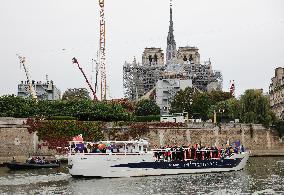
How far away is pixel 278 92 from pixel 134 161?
87.7 m

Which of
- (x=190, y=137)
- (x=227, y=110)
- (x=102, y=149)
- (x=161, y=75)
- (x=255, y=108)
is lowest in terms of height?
(x=102, y=149)

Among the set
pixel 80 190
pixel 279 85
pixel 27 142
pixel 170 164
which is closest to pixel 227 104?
pixel 279 85

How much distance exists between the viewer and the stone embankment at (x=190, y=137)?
80938 millimetres

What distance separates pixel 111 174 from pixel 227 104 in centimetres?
7066

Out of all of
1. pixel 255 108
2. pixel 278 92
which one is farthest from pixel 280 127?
pixel 278 92

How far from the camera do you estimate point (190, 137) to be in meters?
95.9

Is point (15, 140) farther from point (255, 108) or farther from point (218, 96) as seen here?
point (218, 96)

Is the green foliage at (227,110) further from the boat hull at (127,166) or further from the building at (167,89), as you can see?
the boat hull at (127,166)

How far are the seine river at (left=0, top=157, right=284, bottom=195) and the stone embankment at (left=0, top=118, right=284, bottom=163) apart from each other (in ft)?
62.0

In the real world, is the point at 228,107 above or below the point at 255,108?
above

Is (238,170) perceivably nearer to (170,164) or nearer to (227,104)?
(170,164)

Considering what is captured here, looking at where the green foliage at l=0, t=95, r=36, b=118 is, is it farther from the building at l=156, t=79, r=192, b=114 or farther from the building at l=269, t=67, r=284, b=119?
the building at l=156, t=79, r=192, b=114

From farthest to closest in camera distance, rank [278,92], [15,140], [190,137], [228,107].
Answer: [278,92] → [228,107] → [190,137] → [15,140]

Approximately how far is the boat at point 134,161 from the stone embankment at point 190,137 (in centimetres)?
2089
